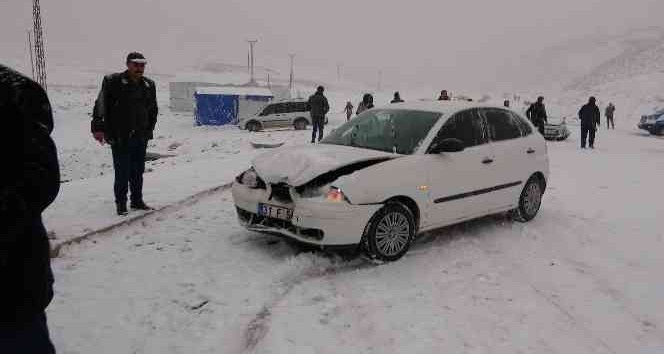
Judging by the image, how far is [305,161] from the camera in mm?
5434

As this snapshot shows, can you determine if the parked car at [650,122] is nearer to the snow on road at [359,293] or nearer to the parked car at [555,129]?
the parked car at [555,129]

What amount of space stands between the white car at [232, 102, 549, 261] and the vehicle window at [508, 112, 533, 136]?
22 millimetres

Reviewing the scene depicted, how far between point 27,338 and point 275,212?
11.4 feet

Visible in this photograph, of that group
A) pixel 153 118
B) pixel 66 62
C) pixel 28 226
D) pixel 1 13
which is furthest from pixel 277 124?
pixel 1 13

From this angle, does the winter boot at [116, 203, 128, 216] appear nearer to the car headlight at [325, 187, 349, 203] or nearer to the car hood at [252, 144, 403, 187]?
the car hood at [252, 144, 403, 187]

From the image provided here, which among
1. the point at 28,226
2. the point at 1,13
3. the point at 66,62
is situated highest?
the point at 1,13

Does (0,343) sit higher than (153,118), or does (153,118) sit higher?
(153,118)

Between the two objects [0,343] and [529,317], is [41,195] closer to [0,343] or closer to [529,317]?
[0,343]

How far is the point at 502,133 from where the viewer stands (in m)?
6.79

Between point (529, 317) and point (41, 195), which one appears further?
point (529, 317)

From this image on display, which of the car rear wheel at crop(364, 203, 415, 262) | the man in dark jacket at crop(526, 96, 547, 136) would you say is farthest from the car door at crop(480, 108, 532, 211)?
the man in dark jacket at crop(526, 96, 547, 136)

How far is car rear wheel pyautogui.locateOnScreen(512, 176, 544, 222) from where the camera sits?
7110 millimetres

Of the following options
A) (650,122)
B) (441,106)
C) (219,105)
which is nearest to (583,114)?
(650,122)

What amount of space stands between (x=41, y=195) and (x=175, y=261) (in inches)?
142
